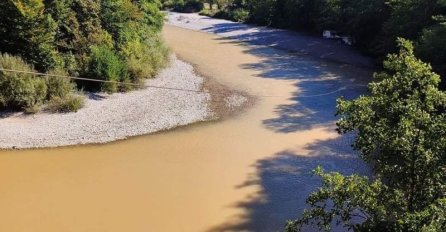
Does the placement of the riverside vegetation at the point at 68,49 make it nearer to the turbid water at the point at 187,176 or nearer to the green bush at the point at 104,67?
the green bush at the point at 104,67

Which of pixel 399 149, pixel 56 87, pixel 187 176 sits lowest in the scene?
pixel 187 176

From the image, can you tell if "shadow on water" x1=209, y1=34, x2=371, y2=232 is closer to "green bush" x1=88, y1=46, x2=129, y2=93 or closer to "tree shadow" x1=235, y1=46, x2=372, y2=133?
"tree shadow" x1=235, y1=46, x2=372, y2=133

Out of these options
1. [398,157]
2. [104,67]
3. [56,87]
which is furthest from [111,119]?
[398,157]

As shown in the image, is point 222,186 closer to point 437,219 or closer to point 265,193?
point 265,193

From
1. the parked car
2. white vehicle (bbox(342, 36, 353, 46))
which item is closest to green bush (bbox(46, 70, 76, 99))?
white vehicle (bbox(342, 36, 353, 46))

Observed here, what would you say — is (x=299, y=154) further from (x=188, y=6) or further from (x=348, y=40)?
(x=188, y=6)

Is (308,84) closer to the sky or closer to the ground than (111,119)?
closer to the sky
